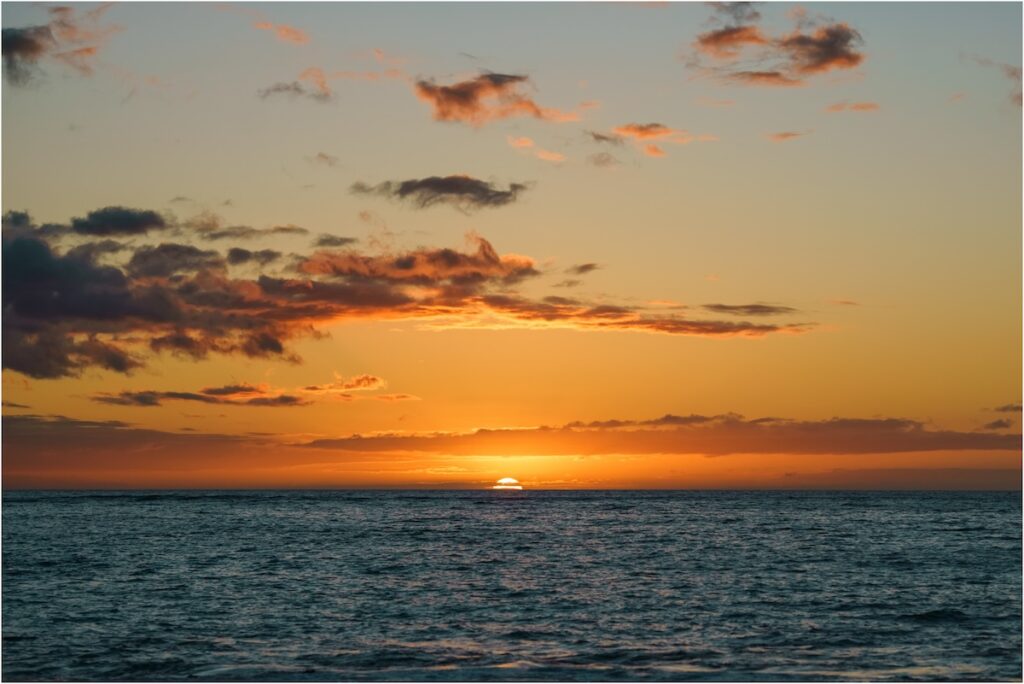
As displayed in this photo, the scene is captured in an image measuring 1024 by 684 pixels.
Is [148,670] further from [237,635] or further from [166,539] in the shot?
[166,539]

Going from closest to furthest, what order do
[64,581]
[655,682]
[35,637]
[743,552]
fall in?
[655,682] → [35,637] → [64,581] → [743,552]

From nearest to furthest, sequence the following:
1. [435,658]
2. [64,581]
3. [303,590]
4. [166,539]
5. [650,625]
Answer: [435,658] < [650,625] < [303,590] < [64,581] < [166,539]

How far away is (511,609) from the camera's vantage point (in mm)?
50969

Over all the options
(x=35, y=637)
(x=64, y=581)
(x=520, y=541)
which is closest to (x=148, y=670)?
(x=35, y=637)

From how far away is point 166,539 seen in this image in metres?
95.4

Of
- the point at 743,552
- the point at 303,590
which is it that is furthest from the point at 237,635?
the point at 743,552

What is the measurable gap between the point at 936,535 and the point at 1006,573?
126 ft

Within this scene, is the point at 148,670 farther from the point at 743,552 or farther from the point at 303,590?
the point at 743,552

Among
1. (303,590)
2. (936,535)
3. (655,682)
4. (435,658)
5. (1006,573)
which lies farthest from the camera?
(936,535)

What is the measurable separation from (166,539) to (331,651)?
2400 inches

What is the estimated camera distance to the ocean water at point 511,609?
37906 mm

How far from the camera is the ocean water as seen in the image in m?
37.9

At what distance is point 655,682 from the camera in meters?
35.1

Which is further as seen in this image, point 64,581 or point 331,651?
point 64,581
